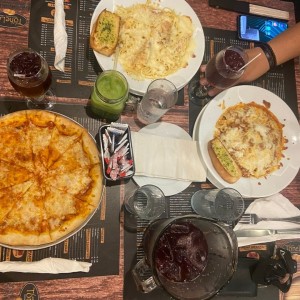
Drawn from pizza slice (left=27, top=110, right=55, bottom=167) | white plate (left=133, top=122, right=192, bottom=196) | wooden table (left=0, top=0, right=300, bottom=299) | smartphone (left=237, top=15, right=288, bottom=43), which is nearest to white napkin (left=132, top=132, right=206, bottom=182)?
white plate (left=133, top=122, right=192, bottom=196)

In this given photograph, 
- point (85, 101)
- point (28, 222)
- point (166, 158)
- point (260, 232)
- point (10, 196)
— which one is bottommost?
point (260, 232)

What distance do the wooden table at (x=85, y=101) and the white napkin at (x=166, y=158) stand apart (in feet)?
0.55

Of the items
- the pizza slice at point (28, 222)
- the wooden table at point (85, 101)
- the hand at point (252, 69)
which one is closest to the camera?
the pizza slice at point (28, 222)

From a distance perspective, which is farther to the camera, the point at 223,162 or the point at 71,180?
the point at 223,162

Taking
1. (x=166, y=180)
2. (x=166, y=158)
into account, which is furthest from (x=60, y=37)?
(x=166, y=180)

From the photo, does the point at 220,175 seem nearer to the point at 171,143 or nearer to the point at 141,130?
the point at 171,143

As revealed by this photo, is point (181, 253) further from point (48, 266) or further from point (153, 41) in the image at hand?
point (153, 41)

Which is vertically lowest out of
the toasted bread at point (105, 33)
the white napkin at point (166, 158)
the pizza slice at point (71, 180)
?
the pizza slice at point (71, 180)

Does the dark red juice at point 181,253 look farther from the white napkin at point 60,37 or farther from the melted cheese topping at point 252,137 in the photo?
the white napkin at point 60,37

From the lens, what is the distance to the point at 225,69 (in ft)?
7.25

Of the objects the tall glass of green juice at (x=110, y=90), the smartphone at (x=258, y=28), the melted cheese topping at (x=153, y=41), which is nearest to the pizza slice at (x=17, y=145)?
the tall glass of green juice at (x=110, y=90)

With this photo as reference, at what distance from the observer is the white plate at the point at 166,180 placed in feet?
7.32

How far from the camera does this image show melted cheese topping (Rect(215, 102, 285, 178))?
2305 millimetres

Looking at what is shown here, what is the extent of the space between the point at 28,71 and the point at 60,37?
1.33ft
